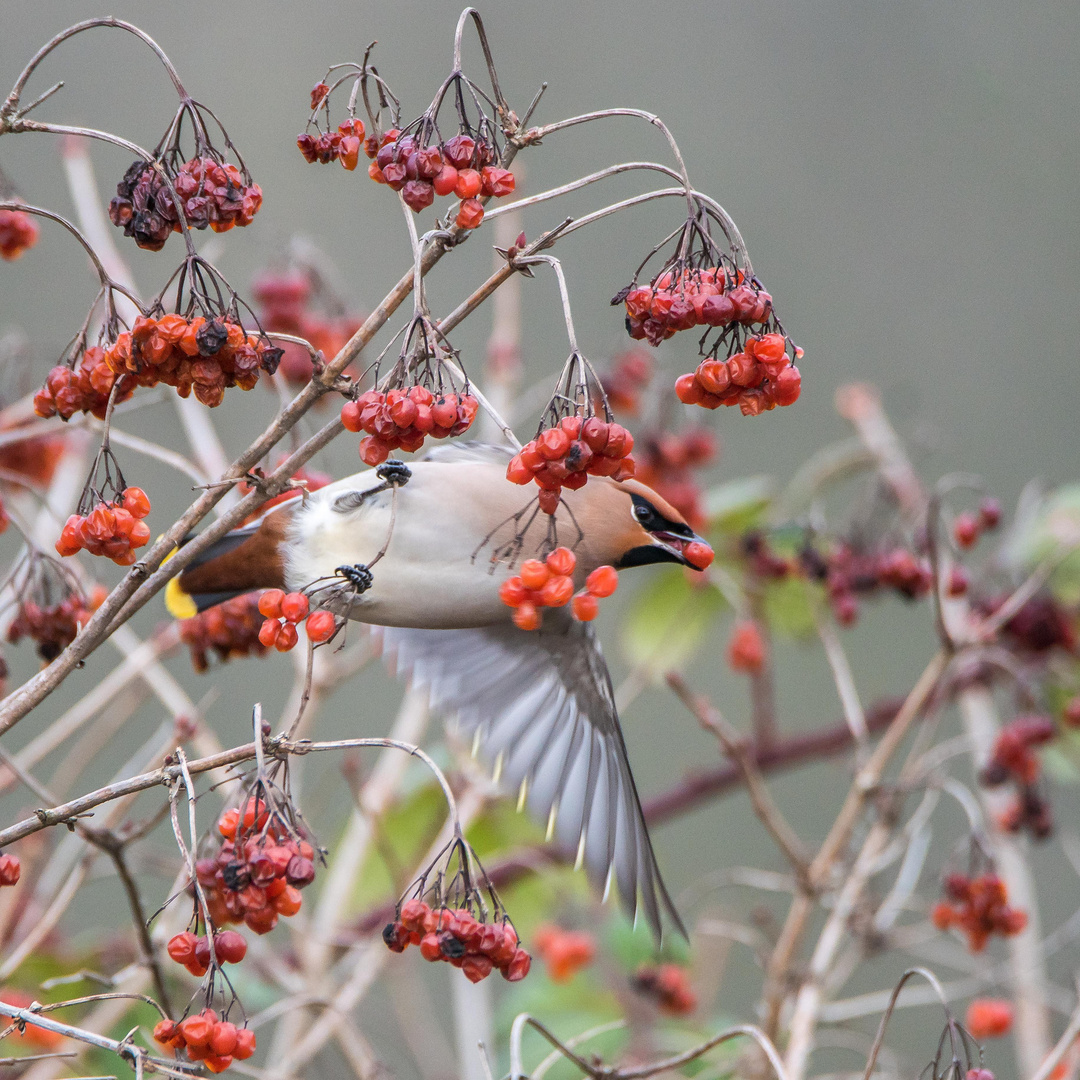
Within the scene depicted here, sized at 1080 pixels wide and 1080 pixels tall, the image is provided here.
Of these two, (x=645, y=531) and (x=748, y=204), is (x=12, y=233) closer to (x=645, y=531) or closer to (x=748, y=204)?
(x=645, y=531)

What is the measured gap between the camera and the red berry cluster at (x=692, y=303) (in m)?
0.98

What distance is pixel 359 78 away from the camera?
1082 mm

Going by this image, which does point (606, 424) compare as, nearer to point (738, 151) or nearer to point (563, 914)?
point (563, 914)

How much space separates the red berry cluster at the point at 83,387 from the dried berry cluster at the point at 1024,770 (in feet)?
4.40

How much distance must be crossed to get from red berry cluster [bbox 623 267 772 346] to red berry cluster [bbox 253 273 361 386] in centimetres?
109

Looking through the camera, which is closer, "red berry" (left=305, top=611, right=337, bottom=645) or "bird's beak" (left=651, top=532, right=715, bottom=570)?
"red berry" (left=305, top=611, right=337, bottom=645)

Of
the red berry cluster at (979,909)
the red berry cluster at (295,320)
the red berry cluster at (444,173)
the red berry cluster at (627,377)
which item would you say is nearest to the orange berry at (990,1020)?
the red berry cluster at (979,909)

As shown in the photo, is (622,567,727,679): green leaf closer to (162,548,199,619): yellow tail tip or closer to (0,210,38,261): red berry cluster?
(162,548,199,619): yellow tail tip

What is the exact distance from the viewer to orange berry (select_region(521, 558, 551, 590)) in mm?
1098

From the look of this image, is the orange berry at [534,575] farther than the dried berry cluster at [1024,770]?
No

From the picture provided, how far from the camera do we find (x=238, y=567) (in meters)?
1.56

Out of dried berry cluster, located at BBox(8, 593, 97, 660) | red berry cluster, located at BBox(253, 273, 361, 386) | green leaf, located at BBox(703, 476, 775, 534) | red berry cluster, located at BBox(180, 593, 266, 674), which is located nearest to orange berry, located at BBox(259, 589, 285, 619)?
dried berry cluster, located at BBox(8, 593, 97, 660)

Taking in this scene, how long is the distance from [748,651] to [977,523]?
1.38 ft

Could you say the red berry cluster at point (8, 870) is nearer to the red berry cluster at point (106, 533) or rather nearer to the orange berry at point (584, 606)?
the red berry cluster at point (106, 533)
